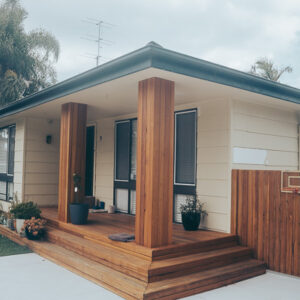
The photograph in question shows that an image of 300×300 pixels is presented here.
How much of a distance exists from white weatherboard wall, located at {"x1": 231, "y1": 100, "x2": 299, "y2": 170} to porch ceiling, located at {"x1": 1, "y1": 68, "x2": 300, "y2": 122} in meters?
0.16

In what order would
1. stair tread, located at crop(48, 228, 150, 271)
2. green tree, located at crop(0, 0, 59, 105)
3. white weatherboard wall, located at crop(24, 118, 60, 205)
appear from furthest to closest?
1. green tree, located at crop(0, 0, 59, 105)
2. white weatherboard wall, located at crop(24, 118, 60, 205)
3. stair tread, located at crop(48, 228, 150, 271)

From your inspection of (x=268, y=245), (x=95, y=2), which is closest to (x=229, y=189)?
(x=268, y=245)

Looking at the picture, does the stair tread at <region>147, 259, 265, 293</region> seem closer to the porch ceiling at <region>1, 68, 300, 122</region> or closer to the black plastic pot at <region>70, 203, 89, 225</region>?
the porch ceiling at <region>1, 68, 300, 122</region>

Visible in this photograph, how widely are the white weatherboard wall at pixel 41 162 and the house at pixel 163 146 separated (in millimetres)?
24

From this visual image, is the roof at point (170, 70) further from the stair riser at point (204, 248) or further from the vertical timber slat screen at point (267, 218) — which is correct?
the stair riser at point (204, 248)

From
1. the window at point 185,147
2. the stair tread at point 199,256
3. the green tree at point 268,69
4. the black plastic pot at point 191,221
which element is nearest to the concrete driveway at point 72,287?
the stair tread at point 199,256

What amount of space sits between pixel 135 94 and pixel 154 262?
254 cm

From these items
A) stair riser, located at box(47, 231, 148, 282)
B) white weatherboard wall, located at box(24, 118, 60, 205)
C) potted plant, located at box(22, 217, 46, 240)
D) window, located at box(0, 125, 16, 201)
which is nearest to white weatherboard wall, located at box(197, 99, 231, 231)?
stair riser, located at box(47, 231, 148, 282)

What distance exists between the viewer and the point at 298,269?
4531 mm

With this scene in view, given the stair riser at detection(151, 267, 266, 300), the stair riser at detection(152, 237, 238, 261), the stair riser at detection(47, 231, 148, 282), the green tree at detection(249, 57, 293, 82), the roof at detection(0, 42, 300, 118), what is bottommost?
the stair riser at detection(151, 267, 266, 300)

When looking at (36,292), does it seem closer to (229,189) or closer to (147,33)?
(229,189)

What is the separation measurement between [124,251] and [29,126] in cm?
493

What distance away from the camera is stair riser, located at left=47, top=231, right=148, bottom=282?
12.7 ft

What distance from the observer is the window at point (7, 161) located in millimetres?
9059
